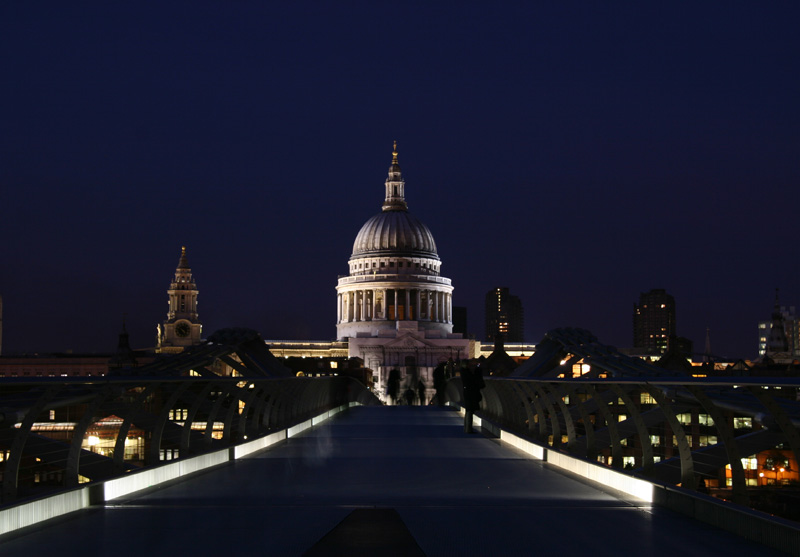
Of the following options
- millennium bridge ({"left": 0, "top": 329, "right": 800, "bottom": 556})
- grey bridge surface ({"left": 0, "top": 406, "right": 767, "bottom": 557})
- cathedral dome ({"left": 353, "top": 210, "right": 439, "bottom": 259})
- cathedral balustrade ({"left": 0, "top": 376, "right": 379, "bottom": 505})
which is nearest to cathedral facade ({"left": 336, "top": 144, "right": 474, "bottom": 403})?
cathedral dome ({"left": 353, "top": 210, "right": 439, "bottom": 259})

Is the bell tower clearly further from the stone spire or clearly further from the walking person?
the walking person

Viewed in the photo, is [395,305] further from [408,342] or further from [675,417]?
[675,417]

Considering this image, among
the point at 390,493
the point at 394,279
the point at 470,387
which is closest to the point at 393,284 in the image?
the point at 394,279

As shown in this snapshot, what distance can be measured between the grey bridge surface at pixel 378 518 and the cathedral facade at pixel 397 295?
150360 mm

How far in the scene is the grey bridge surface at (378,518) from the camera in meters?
8.85

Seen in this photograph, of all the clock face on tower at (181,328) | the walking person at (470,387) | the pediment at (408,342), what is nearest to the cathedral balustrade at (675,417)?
the walking person at (470,387)

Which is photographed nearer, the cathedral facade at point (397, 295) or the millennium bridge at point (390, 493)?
the millennium bridge at point (390, 493)

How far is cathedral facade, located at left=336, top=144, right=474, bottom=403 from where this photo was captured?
16688 cm

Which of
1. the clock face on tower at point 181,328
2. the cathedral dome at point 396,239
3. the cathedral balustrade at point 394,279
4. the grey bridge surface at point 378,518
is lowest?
the grey bridge surface at point 378,518

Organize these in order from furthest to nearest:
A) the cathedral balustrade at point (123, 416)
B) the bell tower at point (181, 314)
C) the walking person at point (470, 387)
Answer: the bell tower at point (181, 314) → the walking person at point (470, 387) → the cathedral balustrade at point (123, 416)

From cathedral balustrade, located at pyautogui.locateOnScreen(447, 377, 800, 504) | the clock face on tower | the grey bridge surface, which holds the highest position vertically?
the clock face on tower

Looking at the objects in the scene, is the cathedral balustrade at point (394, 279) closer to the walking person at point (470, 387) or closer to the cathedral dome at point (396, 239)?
the cathedral dome at point (396, 239)

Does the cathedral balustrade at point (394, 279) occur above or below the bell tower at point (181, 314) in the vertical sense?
above

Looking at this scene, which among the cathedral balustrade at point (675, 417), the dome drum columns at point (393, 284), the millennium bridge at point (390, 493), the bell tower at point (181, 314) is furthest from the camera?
the dome drum columns at point (393, 284)
